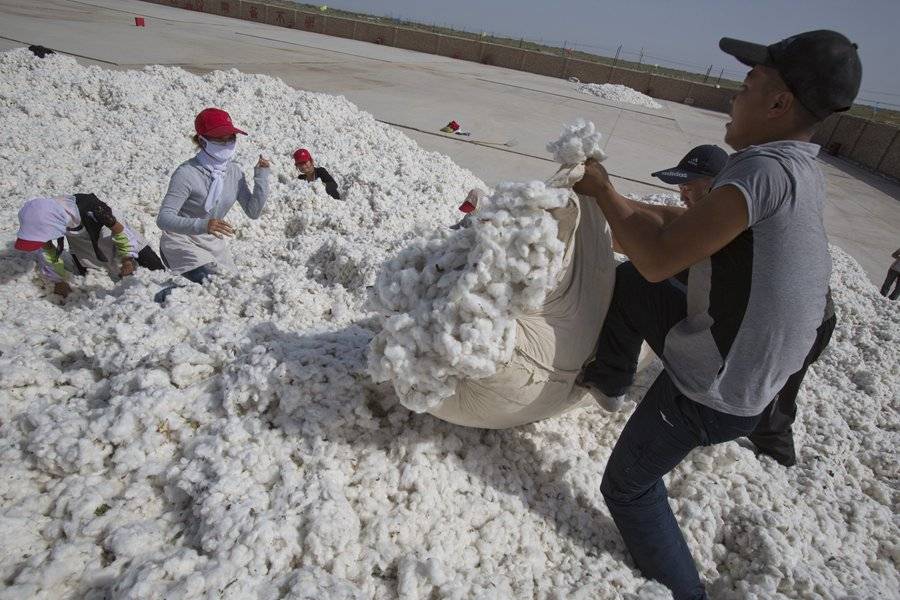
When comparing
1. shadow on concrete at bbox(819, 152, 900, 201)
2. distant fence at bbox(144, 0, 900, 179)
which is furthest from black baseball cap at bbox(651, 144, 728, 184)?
distant fence at bbox(144, 0, 900, 179)

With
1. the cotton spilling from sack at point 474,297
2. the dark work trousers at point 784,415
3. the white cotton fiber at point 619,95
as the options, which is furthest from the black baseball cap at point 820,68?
the white cotton fiber at point 619,95

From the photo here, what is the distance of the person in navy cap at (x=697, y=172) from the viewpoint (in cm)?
220

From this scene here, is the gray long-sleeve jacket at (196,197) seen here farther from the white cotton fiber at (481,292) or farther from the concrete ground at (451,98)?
the concrete ground at (451,98)

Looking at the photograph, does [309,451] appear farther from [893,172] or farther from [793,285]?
[893,172]

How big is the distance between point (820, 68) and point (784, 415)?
115 centimetres

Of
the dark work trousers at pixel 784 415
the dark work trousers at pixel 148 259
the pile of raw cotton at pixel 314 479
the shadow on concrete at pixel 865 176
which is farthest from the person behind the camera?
the shadow on concrete at pixel 865 176

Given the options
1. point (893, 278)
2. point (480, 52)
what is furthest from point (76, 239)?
point (480, 52)

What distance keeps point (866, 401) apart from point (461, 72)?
53.4 ft

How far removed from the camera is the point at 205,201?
268cm

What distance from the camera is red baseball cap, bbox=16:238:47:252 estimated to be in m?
2.64

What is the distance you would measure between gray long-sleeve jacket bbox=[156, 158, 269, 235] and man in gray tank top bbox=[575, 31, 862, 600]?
6.91 feet

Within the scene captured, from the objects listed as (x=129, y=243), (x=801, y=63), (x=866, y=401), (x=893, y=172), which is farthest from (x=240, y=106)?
(x=893, y=172)

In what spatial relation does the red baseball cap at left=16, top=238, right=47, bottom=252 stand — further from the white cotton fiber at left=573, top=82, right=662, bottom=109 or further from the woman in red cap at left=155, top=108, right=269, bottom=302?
the white cotton fiber at left=573, top=82, right=662, bottom=109

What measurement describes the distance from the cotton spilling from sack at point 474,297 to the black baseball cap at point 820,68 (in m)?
0.57
